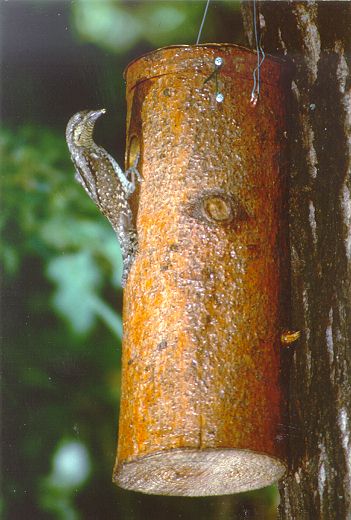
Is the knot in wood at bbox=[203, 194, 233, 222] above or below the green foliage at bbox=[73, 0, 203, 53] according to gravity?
below

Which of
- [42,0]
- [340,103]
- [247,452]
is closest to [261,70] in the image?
[340,103]

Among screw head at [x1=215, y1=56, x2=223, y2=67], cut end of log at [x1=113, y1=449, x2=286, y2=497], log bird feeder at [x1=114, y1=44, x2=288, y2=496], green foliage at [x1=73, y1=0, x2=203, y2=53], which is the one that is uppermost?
green foliage at [x1=73, y1=0, x2=203, y2=53]

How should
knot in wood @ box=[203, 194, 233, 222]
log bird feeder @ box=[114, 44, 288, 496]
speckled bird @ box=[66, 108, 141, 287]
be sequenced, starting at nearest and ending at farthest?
log bird feeder @ box=[114, 44, 288, 496] < knot in wood @ box=[203, 194, 233, 222] < speckled bird @ box=[66, 108, 141, 287]

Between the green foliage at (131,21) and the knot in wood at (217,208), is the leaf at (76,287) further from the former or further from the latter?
the knot in wood at (217,208)

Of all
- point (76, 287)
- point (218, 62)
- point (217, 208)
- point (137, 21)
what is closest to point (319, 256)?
point (217, 208)

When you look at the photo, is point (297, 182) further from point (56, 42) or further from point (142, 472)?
point (56, 42)

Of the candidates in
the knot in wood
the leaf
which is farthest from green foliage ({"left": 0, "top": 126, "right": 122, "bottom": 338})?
the knot in wood

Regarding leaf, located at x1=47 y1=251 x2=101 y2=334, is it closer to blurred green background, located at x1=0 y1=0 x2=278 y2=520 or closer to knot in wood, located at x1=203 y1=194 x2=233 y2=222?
blurred green background, located at x1=0 y1=0 x2=278 y2=520
